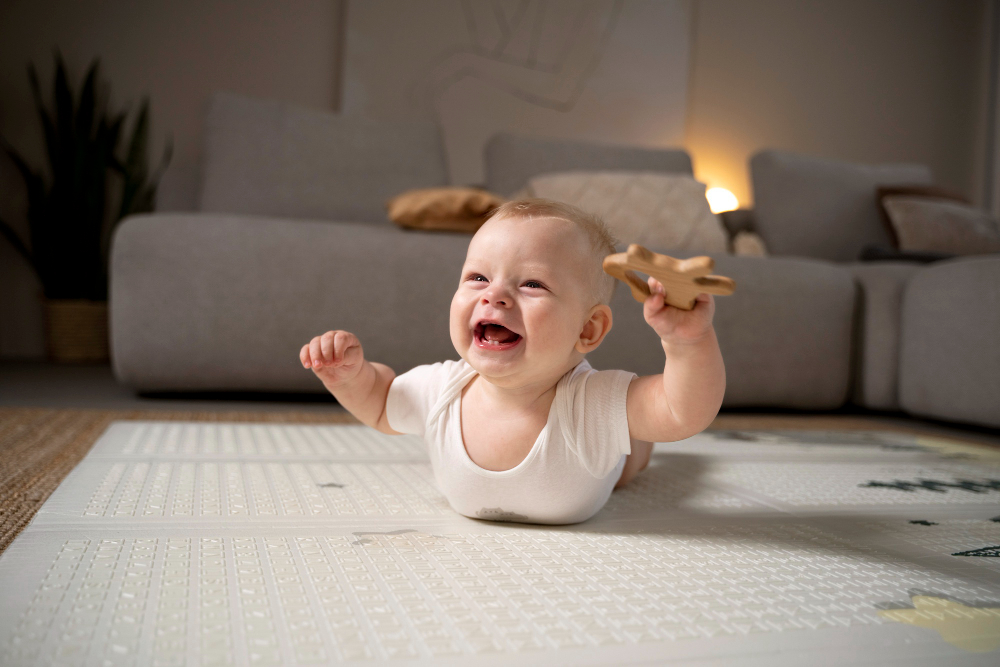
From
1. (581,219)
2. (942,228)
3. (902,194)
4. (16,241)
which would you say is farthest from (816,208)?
(16,241)

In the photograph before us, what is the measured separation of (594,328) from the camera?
0.68 meters

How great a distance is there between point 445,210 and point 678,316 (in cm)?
120

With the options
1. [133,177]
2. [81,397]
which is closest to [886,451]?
[81,397]

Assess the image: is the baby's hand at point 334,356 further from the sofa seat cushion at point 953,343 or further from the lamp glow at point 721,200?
the lamp glow at point 721,200

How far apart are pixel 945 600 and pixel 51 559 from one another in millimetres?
650

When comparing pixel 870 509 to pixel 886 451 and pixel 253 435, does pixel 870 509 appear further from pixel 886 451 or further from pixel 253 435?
pixel 253 435

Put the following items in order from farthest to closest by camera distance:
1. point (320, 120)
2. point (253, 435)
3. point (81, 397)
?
1. point (320, 120)
2. point (81, 397)
3. point (253, 435)

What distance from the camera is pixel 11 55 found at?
257 centimetres


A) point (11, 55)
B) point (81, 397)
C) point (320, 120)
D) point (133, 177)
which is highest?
point (11, 55)

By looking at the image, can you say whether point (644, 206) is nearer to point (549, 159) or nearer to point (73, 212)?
point (549, 159)

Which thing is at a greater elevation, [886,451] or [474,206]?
[474,206]

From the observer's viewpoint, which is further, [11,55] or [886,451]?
[11,55]

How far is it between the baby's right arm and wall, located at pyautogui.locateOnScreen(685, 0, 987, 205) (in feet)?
9.71

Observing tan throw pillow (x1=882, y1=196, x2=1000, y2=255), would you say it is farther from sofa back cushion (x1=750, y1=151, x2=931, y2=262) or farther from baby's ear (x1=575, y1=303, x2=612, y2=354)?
baby's ear (x1=575, y1=303, x2=612, y2=354)
